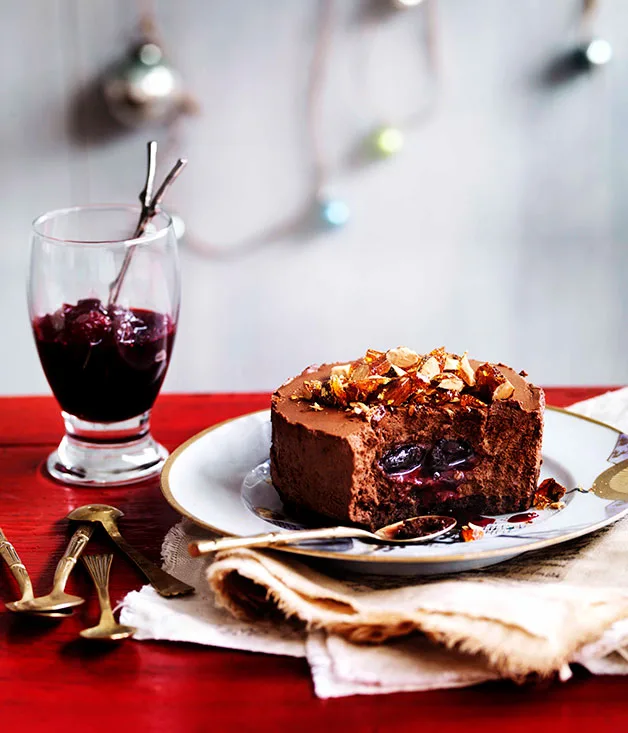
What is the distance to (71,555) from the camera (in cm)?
117

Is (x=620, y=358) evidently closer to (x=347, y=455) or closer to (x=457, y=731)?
(x=347, y=455)

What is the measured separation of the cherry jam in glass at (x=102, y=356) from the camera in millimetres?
1463

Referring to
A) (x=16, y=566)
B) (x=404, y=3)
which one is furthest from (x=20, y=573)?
(x=404, y=3)

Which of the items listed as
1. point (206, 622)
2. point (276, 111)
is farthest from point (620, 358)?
point (206, 622)

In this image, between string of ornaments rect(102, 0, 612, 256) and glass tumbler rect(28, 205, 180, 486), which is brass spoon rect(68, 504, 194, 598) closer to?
glass tumbler rect(28, 205, 180, 486)

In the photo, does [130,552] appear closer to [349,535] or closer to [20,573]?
[20,573]

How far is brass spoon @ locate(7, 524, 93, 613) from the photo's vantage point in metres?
1.05

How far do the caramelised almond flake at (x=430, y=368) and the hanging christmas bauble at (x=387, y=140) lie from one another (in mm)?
1952

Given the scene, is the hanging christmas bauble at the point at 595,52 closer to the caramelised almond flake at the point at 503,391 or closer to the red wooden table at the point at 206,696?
the caramelised almond flake at the point at 503,391

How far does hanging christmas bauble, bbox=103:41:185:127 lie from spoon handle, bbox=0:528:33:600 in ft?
6.34

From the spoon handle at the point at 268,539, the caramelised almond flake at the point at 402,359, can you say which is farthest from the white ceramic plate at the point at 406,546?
the caramelised almond flake at the point at 402,359

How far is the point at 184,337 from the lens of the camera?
327 cm

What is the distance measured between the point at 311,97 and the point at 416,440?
2.06 meters

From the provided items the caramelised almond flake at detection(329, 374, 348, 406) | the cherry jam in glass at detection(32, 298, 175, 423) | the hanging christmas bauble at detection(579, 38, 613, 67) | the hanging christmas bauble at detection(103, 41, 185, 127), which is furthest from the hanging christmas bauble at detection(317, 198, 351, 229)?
the caramelised almond flake at detection(329, 374, 348, 406)
